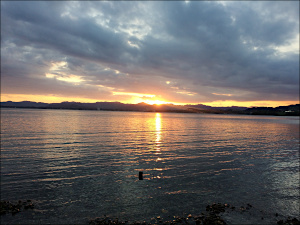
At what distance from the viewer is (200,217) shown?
14352 mm

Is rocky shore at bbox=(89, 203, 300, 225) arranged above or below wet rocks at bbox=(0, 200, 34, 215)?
below

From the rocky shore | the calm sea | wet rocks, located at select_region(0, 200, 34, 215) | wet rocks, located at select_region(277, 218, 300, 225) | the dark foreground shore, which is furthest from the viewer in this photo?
the calm sea

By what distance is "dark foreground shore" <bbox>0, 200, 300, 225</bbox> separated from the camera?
13695 millimetres

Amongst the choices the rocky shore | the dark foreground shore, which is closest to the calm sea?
the dark foreground shore

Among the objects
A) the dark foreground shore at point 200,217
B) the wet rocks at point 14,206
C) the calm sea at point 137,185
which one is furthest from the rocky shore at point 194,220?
the wet rocks at point 14,206

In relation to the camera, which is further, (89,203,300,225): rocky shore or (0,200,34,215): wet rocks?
(0,200,34,215): wet rocks

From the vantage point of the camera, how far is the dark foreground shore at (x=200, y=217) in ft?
44.9

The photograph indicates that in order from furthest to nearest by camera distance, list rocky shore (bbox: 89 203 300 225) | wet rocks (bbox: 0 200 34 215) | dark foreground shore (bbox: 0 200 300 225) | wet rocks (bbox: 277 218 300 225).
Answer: wet rocks (bbox: 0 200 34 215), wet rocks (bbox: 277 218 300 225), dark foreground shore (bbox: 0 200 300 225), rocky shore (bbox: 89 203 300 225)

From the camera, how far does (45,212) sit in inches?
589

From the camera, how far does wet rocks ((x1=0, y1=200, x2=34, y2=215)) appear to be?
1463cm

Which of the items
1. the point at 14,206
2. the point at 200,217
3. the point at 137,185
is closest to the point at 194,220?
the point at 200,217

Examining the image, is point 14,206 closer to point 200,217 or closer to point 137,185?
point 137,185

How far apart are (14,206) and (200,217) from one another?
580 inches

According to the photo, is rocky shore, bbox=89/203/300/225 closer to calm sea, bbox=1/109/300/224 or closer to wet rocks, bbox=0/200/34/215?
calm sea, bbox=1/109/300/224
